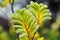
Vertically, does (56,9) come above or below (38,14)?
below

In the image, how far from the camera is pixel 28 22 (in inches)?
25.2

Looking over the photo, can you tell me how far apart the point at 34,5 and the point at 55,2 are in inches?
85.8

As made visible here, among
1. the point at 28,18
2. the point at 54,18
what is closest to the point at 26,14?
the point at 28,18

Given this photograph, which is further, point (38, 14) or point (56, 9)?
point (56, 9)

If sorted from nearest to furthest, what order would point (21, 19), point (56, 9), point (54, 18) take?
1. point (21, 19)
2. point (54, 18)
3. point (56, 9)

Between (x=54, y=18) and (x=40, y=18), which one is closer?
(x=40, y=18)

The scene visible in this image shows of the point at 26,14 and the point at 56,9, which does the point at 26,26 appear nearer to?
the point at 26,14

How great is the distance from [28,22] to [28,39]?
0.05 metres

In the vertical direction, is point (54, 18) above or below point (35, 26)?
below

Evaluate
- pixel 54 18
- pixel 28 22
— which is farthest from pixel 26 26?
pixel 54 18

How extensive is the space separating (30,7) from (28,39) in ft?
0.34

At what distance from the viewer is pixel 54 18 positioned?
2.27m

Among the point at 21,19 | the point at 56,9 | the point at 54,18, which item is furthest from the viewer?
the point at 56,9

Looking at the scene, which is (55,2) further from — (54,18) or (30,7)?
(30,7)
